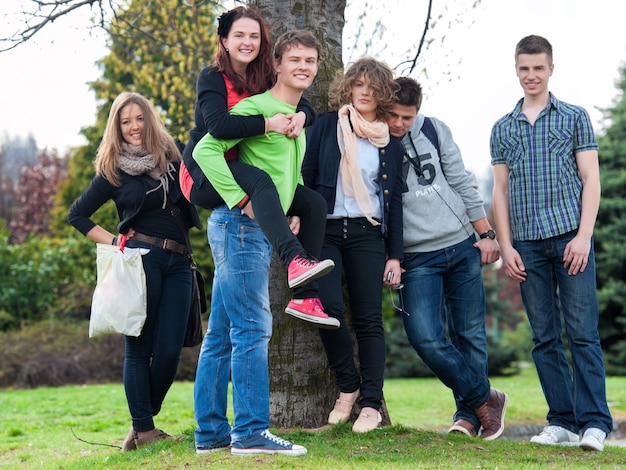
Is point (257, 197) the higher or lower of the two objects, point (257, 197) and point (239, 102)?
the lower

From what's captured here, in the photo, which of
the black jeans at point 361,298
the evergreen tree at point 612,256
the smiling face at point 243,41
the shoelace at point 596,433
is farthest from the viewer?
the evergreen tree at point 612,256

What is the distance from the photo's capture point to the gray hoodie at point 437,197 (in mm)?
4957

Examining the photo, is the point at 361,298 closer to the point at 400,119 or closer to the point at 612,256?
the point at 400,119

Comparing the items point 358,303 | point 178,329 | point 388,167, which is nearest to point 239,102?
point 388,167

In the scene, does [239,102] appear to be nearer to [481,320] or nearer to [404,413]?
[481,320]

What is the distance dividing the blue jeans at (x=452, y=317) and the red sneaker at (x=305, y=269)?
127cm

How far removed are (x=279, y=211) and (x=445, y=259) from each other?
1.45 metres

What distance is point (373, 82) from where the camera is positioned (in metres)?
4.64

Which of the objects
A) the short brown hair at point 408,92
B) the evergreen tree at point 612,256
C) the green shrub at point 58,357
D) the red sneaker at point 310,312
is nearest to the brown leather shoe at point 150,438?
the red sneaker at point 310,312

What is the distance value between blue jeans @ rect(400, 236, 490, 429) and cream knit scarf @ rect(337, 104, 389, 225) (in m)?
0.55

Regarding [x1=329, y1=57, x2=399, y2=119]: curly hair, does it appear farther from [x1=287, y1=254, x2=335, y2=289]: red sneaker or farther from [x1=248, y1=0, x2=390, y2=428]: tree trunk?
[x1=287, y1=254, x2=335, y2=289]: red sneaker

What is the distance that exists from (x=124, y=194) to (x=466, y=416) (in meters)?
2.56

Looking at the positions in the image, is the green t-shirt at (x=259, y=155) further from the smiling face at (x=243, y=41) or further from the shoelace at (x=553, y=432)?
the shoelace at (x=553, y=432)

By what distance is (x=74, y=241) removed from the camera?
17.2 meters
